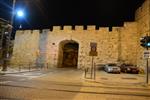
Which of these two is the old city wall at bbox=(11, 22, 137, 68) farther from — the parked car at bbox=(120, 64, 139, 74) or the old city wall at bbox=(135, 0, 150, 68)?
the parked car at bbox=(120, 64, 139, 74)

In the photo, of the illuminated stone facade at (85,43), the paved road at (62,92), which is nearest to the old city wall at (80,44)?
the illuminated stone facade at (85,43)

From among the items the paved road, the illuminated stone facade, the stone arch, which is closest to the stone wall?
the illuminated stone facade

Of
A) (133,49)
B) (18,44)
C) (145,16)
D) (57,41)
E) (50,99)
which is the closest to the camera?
(50,99)

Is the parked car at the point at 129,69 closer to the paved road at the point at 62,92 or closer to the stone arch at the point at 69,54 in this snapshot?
the stone arch at the point at 69,54

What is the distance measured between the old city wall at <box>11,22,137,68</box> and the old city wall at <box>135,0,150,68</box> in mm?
1132

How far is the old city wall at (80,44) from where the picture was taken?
31.6 metres

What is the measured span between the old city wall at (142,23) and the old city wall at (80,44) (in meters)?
1.13

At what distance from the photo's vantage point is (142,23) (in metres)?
28.9

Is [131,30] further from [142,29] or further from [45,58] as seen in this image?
[45,58]

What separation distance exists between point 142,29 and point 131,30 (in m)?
2.77

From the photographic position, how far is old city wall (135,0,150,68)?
27.0 meters

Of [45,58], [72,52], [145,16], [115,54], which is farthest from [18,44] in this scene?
[145,16]

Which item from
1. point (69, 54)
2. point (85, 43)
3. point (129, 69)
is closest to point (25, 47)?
point (69, 54)

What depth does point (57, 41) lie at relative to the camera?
34250 millimetres
